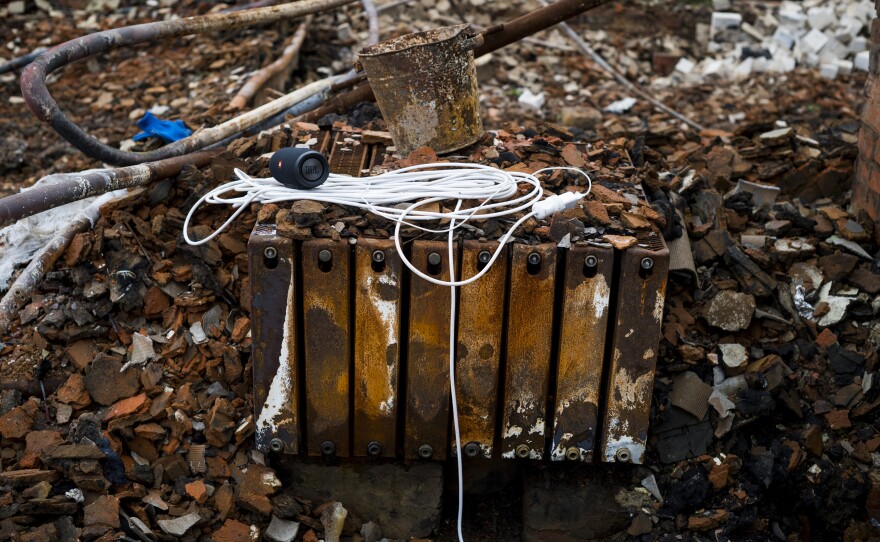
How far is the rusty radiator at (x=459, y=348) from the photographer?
307 cm

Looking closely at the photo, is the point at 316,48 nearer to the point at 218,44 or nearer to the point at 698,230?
the point at 218,44

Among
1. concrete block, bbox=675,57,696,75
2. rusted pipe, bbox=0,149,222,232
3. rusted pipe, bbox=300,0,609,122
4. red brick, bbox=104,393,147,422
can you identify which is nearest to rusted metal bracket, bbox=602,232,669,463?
rusted pipe, bbox=300,0,609,122

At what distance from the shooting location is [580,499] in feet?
11.3

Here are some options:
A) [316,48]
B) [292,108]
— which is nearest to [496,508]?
[292,108]

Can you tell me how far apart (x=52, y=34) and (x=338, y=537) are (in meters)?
5.87

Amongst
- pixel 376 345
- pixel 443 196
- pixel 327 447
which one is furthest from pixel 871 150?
pixel 327 447

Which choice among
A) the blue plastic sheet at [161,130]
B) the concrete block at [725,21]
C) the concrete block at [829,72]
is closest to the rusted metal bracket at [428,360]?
the blue plastic sheet at [161,130]

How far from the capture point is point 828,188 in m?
4.71

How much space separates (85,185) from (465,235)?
62.8 inches

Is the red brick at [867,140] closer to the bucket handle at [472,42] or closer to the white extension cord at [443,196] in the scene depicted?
the white extension cord at [443,196]

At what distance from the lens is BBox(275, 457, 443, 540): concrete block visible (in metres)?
3.44

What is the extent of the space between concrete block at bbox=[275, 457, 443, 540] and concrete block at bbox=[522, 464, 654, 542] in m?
0.41

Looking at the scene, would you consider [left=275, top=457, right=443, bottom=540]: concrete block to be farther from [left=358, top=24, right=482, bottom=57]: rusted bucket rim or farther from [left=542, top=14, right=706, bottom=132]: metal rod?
[left=542, top=14, right=706, bottom=132]: metal rod

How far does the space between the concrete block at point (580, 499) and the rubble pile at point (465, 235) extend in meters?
0.08
